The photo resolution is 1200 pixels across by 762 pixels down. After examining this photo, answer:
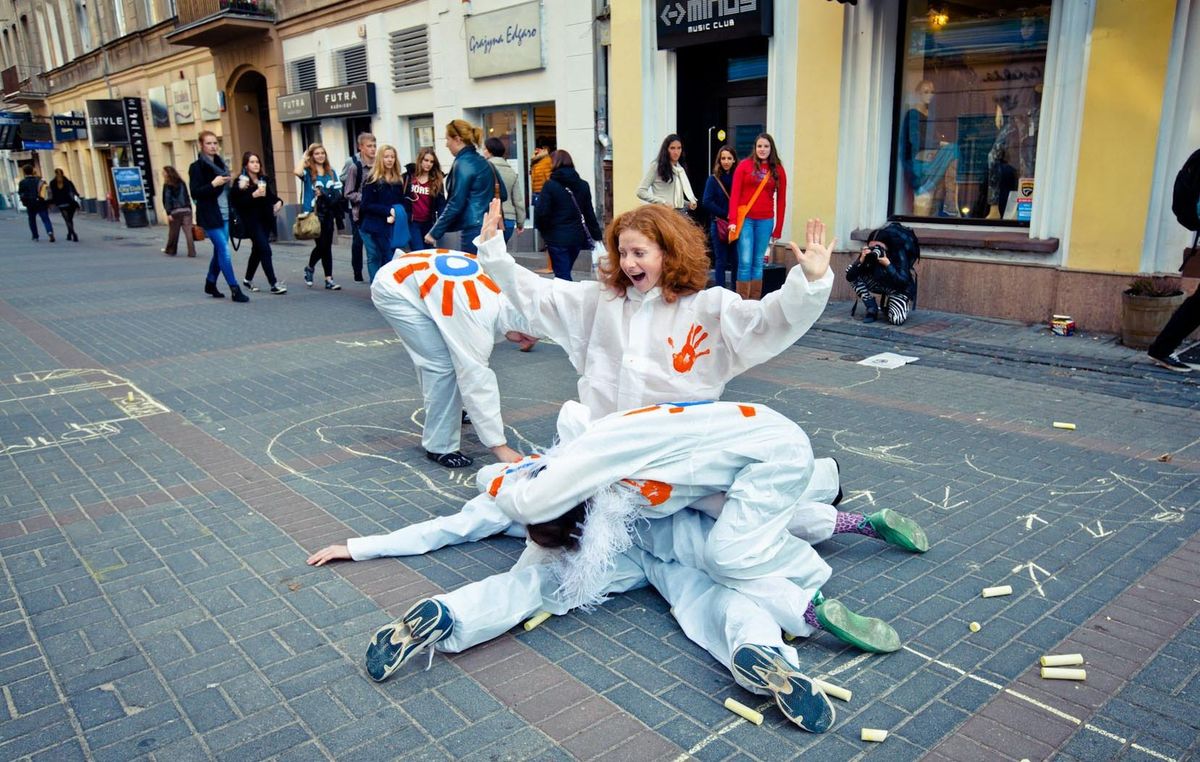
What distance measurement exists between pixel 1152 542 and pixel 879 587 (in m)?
1.33

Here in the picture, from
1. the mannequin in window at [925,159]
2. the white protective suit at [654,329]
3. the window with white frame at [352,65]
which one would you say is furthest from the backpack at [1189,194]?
the window with white frame at [352,65]

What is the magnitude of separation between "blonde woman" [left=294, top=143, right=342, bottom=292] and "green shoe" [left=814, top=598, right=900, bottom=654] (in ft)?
34.1

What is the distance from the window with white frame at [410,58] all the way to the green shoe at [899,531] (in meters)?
15.0

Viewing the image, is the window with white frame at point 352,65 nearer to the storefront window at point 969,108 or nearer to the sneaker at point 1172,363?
the storefront window at point 969,108

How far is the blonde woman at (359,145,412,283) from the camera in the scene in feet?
33.4

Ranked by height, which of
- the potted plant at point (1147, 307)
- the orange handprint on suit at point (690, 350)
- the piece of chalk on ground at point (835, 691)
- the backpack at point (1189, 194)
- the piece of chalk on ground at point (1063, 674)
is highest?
the backpack at point (1189, 194)

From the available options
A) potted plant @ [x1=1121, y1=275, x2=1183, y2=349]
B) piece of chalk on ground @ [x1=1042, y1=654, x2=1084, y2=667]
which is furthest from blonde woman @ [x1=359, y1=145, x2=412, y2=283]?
piece of chalk on ground @ [x1=1042, y1=654, x2=1084, y2=667]

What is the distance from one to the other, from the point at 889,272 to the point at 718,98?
4550 mm

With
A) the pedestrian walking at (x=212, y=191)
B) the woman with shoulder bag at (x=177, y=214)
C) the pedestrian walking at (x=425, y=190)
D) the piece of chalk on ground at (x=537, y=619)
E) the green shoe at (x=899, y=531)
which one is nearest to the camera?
the piece of chalk on ground at (x=537, y=619)

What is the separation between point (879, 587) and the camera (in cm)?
344

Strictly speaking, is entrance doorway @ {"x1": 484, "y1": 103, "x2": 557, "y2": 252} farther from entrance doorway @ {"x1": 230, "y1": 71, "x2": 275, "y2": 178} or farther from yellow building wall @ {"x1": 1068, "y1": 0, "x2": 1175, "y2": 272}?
entrance doorway @ {"x1": 230, "y1": 71, "x2": 275, "y2": 178}

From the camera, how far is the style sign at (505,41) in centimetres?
1412

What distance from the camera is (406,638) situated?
9.24 ft

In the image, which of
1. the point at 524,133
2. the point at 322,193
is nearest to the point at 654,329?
the point at 322,193
